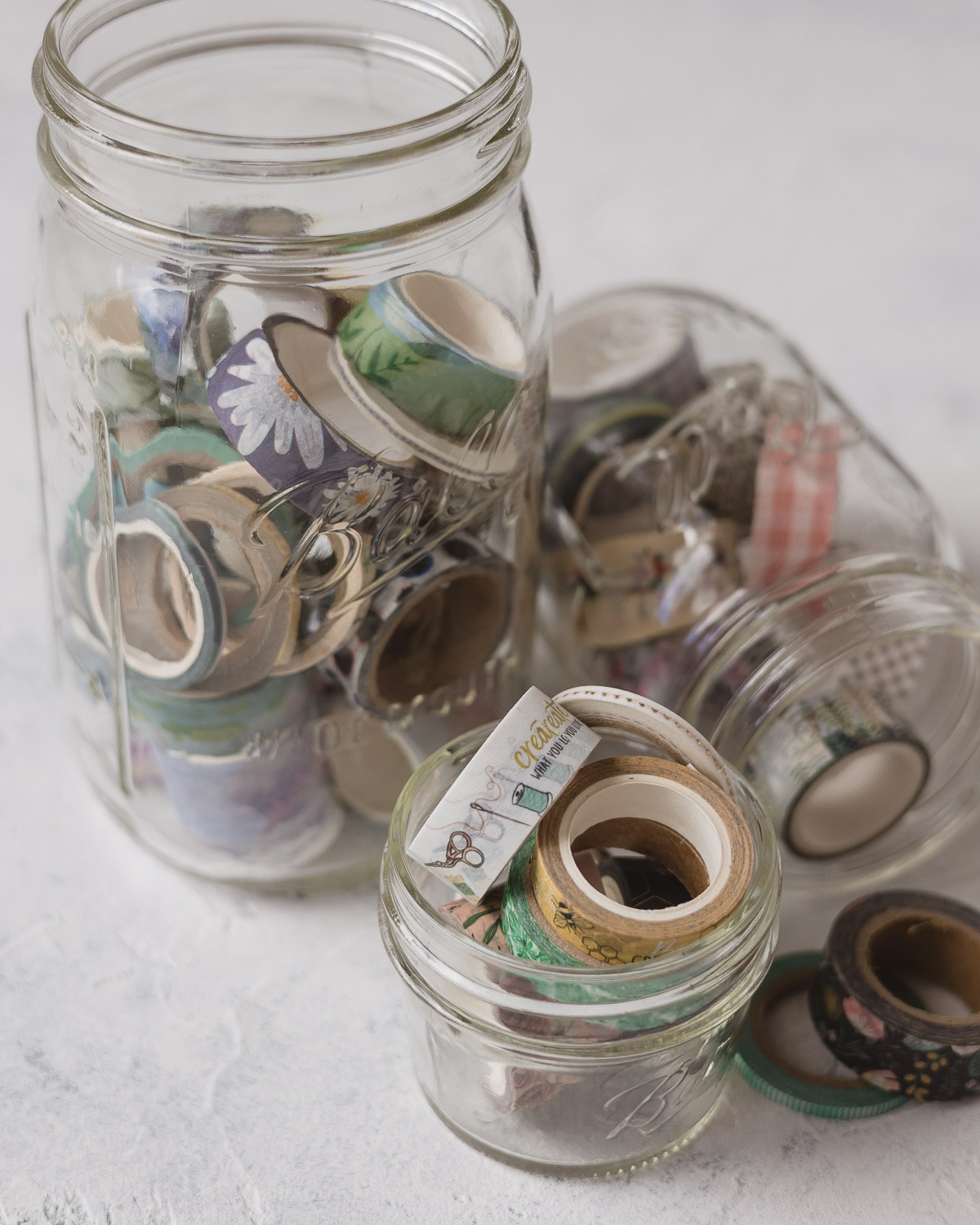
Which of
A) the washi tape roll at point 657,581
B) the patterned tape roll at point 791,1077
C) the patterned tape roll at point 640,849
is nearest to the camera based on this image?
the patterned tape roll at point 640,849

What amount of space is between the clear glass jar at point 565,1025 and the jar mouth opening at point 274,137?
12.4 inches

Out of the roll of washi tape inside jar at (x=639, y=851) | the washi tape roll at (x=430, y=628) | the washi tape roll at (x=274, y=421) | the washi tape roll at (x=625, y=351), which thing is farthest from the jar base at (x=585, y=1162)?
the washi tape roll at (x=625, y=351)

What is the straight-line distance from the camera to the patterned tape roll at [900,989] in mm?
745

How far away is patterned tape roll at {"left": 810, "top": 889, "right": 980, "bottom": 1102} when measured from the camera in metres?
0.75

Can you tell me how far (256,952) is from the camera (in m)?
0.87

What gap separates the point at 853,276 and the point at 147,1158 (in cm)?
105

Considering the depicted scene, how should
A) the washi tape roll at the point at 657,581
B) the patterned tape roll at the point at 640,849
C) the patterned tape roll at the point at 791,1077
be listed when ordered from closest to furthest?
the patterned tape roll at the point at 640,849 < the patterned tape roll at the point at 791,1077 < the washi tape roll at the point at 657,581

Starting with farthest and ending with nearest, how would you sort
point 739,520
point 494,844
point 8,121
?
point 8,121, point 739,520, point 494,844

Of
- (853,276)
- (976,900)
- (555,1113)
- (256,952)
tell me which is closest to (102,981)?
(256,952)

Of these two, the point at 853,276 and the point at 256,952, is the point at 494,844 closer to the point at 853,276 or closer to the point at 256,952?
the point at 256,952

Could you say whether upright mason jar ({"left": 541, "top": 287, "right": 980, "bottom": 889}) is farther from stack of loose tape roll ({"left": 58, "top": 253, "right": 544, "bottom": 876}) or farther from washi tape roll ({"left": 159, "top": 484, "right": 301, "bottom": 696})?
washi tape roll ({"left": 159, "top": 484, "right": 301, "bottom": 696})

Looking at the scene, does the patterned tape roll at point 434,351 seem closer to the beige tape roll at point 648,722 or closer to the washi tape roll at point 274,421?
the washi tape roll at point 274,421

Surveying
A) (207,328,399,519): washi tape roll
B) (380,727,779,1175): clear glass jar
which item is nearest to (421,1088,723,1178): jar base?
(380,727,779,1175): clear glass jar

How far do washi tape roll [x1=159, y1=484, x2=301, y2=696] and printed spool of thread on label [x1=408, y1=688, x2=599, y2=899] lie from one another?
141 mm
